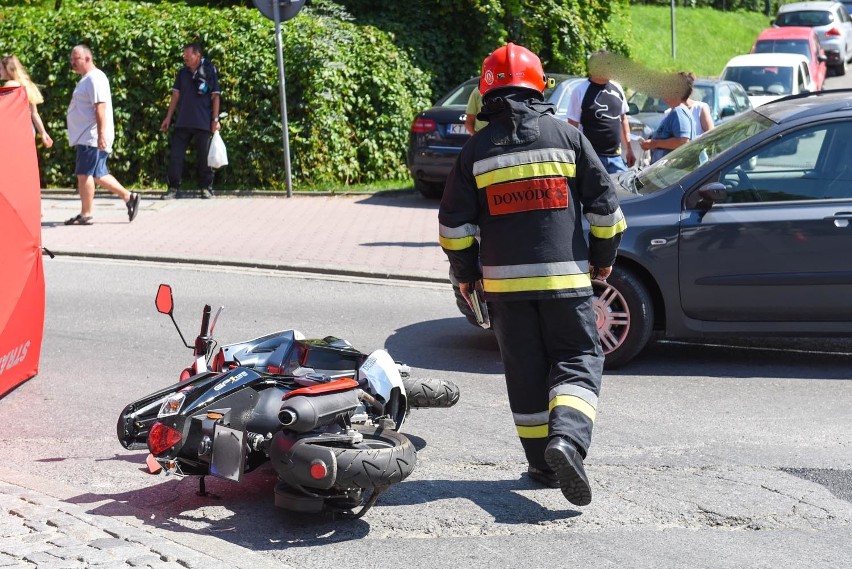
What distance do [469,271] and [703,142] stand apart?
3.33m

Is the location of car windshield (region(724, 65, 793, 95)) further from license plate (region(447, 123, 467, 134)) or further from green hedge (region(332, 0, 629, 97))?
license plate (region(447, 123, 467, 134))

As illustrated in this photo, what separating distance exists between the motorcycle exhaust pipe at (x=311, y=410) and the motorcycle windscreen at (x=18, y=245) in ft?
9.28

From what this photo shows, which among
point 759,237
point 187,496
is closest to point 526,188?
point 187,496

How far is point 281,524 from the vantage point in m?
4.99

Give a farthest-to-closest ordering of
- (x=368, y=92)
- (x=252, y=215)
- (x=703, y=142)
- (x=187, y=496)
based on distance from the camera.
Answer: (x=368, y=92), (x=252, y=215), (x=703, y=142), (x=187, y=496)

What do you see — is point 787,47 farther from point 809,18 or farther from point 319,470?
point 319,470

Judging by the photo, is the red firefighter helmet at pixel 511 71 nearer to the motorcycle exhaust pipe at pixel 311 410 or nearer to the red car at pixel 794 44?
the motorcycle exhaust pipe at pixel 311 410

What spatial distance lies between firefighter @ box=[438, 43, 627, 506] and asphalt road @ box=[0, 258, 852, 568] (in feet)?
1.46

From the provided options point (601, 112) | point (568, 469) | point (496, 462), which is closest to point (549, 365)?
point (568, 469)

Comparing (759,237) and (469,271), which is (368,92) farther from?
(469,271)

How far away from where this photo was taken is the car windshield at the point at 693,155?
754 centimetres

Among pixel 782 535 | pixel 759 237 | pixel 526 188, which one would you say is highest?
pixel 526 188

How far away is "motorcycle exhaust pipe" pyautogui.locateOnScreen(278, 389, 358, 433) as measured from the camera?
466 cm

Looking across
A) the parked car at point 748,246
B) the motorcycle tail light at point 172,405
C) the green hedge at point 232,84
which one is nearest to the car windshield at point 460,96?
the green hedge at point 232,84
